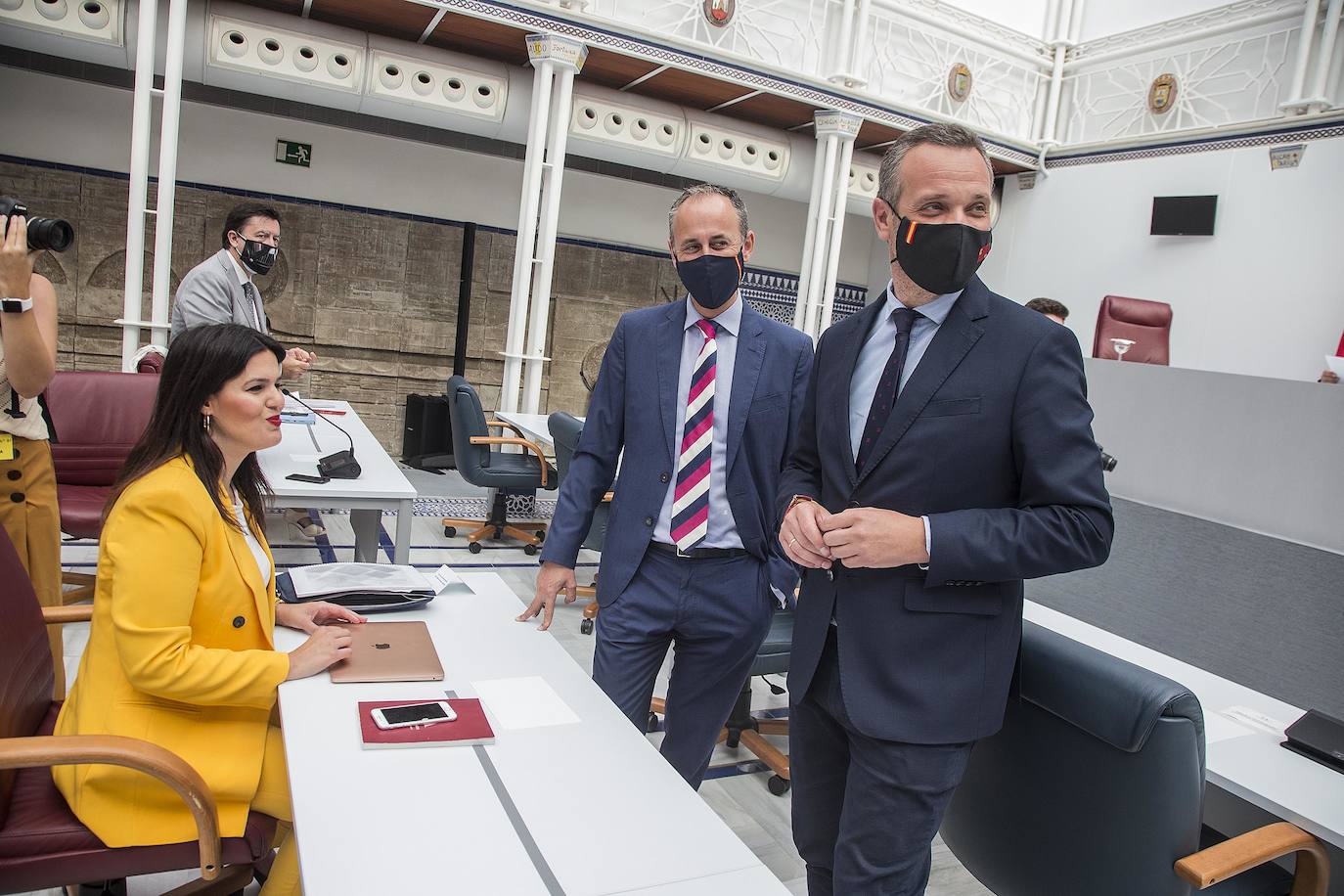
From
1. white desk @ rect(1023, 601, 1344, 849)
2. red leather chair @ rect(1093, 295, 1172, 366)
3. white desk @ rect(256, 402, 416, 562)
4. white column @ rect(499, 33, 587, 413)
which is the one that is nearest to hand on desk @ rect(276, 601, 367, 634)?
white desk @ rect(256, 402, 416, 562)

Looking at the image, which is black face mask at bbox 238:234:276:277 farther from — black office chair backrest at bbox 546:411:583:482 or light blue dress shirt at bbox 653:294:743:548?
light blue dress shirt at bbox 653:294:743:548

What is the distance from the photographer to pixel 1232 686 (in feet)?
7.80

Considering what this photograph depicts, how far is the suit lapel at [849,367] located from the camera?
157 cm

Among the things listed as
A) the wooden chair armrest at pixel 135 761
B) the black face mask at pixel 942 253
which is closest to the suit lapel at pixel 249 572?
the wooden chair armrest at pixel 135 761

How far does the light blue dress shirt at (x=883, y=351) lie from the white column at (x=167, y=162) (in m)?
5.91

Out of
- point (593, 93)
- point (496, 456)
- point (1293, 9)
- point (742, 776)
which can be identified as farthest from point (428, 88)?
point (1293, 9)

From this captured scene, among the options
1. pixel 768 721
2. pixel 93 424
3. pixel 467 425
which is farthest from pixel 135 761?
pixel 467 425

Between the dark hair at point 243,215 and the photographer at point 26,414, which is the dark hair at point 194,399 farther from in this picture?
the dark hair at point 243,215

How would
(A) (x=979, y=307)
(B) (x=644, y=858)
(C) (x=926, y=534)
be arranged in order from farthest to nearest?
(A) (x=979, y=307) < (C) (x=926, y=534) < (B) (x=644, y=858)

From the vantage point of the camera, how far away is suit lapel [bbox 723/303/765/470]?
2105 mm

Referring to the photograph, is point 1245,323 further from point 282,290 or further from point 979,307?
point 282,290

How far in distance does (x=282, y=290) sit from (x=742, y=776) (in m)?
6.83

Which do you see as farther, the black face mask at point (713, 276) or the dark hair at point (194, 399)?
the black face mask at point (713, 276)

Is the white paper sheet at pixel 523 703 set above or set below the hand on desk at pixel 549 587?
below
